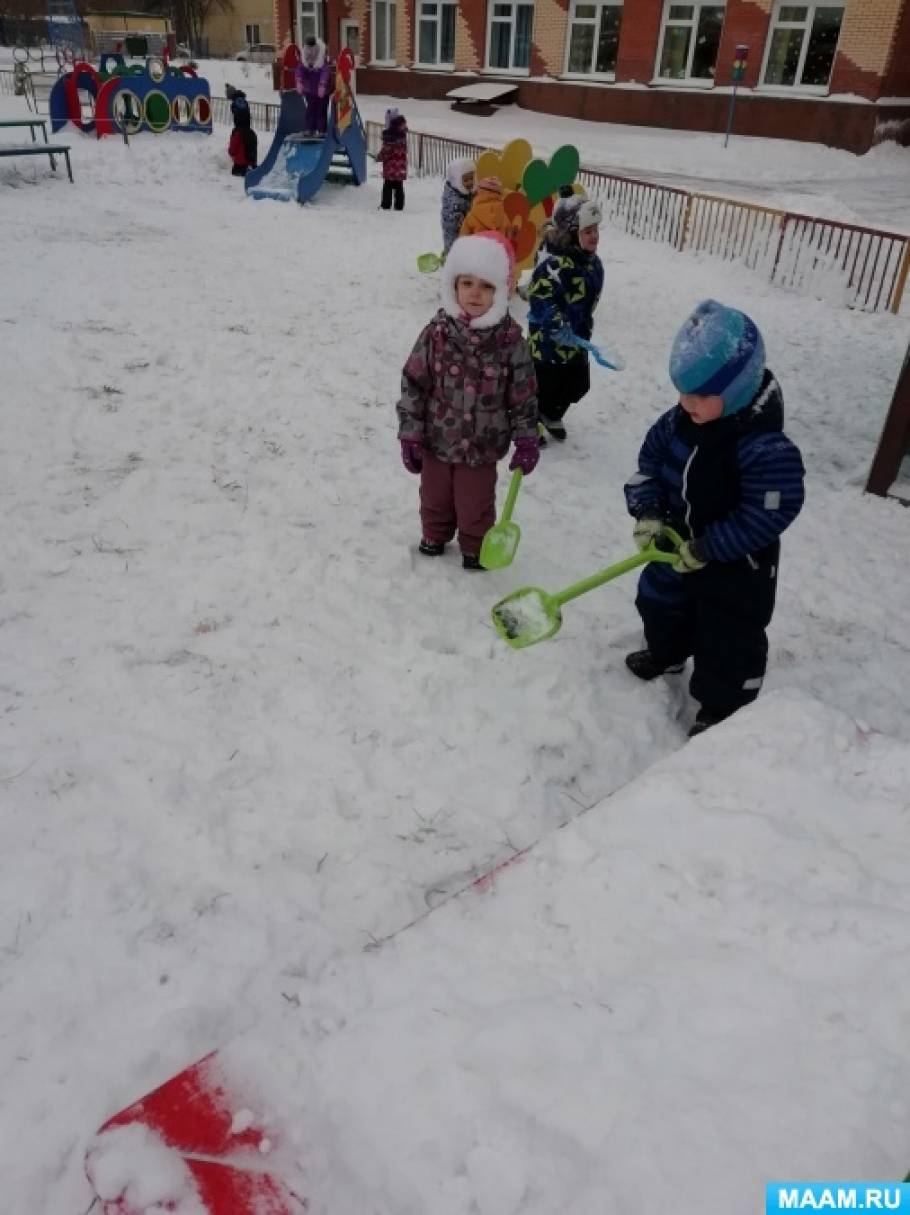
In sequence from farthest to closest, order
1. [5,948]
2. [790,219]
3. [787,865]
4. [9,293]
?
[790,219]
[9,293]
[5,948]
[787,865]

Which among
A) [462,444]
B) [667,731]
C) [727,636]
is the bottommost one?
[667,731]

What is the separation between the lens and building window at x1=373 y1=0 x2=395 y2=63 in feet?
87.0

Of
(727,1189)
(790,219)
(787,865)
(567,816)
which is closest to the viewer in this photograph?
(727,1189)

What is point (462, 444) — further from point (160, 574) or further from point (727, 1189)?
point (727, 1189)

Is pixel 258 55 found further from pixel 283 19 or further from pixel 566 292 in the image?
pixel 566 292

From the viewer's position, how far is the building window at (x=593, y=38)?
73.0 feet

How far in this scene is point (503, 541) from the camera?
13.3ft

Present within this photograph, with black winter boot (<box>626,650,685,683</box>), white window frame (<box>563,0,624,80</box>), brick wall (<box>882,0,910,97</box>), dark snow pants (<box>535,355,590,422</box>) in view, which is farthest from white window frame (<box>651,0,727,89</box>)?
black winter boot (<box>626,650,685,683</box>)

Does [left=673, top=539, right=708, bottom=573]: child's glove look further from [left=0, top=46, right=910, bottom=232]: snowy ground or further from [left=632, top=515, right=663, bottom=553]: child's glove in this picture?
[left=0, top=46, right=910, bottom=232]: snowy ground

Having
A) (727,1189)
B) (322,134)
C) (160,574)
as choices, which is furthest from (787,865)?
(322,134)

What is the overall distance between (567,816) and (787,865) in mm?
926

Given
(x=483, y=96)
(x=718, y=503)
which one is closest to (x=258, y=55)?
(x=483, y=96)

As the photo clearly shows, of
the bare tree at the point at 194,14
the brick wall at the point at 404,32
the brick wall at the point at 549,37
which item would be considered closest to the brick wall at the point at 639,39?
the brick wall at the point at 549,37

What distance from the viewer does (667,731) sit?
3.30 m
